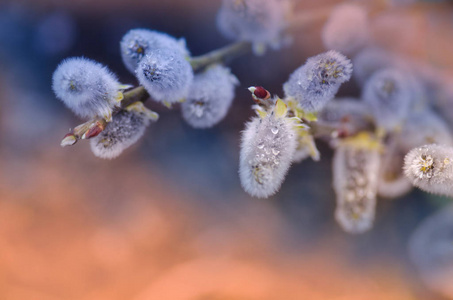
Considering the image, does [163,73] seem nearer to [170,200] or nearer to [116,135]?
[116,135]

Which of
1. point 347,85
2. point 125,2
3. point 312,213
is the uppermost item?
point 125,2

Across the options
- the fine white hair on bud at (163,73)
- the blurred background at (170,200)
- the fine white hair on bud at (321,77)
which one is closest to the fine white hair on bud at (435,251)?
the blurred background at (170,200)

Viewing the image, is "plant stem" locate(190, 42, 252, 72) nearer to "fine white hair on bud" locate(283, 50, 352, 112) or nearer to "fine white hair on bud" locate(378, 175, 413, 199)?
"fine white hair on bud" locate(283, 50, 352, 112)

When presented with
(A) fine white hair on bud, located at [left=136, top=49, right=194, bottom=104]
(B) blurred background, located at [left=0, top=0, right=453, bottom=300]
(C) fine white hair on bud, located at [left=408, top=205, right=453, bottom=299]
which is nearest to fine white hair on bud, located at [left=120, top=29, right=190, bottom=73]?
(A) fine white hair on bud, located at [left=136, top=49, right=194, bottom=104]

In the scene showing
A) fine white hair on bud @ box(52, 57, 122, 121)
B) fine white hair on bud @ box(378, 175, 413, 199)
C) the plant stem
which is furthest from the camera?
fine white hair on bud @ box(378, 175, 413, 199)

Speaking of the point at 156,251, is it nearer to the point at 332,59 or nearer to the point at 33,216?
the point at 33,216

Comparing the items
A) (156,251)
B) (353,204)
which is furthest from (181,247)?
(353,204)
